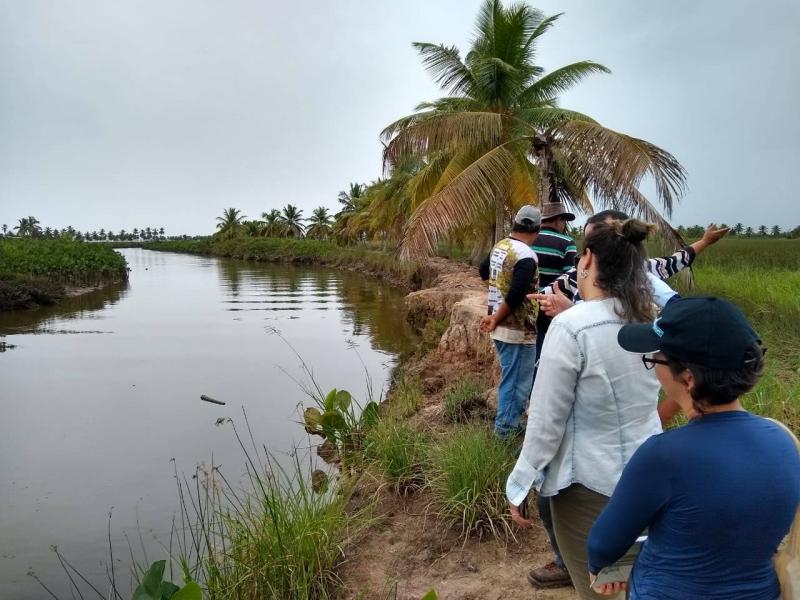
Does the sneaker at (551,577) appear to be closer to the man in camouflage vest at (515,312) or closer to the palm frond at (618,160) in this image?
the man in camouflage vest at (515,312)

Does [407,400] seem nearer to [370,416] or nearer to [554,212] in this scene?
[370,416]

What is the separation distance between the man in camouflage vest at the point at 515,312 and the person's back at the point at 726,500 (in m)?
2.45

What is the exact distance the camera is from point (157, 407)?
29.6 feet

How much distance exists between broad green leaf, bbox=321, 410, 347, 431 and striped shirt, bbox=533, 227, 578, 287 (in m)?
2.66

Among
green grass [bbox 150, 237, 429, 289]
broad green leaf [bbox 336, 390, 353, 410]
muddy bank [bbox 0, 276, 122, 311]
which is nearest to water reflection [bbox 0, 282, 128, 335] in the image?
muddy bank [bbox 0, 276, 122, 311]

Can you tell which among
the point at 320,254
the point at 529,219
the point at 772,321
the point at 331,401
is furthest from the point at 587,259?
the point at 320,254

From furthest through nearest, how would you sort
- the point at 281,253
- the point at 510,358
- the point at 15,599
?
the point at 281,253
the point at 15,599
the point at 510,358

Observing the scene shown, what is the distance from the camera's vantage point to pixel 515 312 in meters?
3.78

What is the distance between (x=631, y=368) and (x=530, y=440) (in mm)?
406

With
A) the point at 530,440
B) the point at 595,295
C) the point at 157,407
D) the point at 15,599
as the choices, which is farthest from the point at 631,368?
the point at 157,407

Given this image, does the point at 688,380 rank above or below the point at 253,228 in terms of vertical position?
below

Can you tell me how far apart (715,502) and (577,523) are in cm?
79

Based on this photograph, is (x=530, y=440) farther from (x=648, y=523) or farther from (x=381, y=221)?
(x=381, y=221)

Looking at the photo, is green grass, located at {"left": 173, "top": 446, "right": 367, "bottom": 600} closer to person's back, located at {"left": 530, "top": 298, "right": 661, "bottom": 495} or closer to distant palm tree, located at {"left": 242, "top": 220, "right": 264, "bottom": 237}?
person's back, located at {"left": 530, "top": 298, "right": 661, "bottom": 495}
